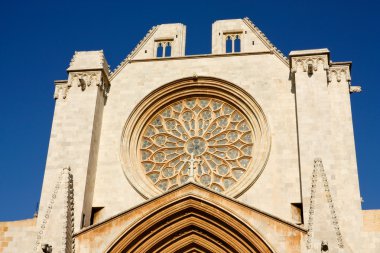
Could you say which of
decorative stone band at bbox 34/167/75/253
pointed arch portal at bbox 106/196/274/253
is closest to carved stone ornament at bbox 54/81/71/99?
decorative stone band at bbox 34/167/75/253

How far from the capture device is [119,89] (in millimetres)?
18578

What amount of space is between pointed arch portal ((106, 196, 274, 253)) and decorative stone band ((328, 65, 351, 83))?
5884 mm

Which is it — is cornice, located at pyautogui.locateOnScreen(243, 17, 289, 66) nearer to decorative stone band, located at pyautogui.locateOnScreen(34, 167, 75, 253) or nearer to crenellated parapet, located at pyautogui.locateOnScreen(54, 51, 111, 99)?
crenellated parapet, located at pyautogui.locateOnScreen(54, 51, 111, 99)

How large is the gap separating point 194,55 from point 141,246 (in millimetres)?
7168

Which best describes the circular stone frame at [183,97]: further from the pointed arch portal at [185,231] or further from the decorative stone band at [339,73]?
the decorative stone band at [339,73]

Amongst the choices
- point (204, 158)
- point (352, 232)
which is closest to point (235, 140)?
point (204, 158)

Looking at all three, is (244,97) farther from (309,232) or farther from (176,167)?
(309,232)

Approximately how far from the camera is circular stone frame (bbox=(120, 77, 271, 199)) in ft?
53.9

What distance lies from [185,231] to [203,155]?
3.36m

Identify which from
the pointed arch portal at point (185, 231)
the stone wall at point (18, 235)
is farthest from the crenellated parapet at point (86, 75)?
the pointed arch portal at point (185, 231)

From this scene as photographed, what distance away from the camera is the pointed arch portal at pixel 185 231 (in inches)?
548

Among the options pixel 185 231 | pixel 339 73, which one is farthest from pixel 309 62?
pixel 185 231

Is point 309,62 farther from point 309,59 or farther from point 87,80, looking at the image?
point 87,80

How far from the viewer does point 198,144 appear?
17.6 m
